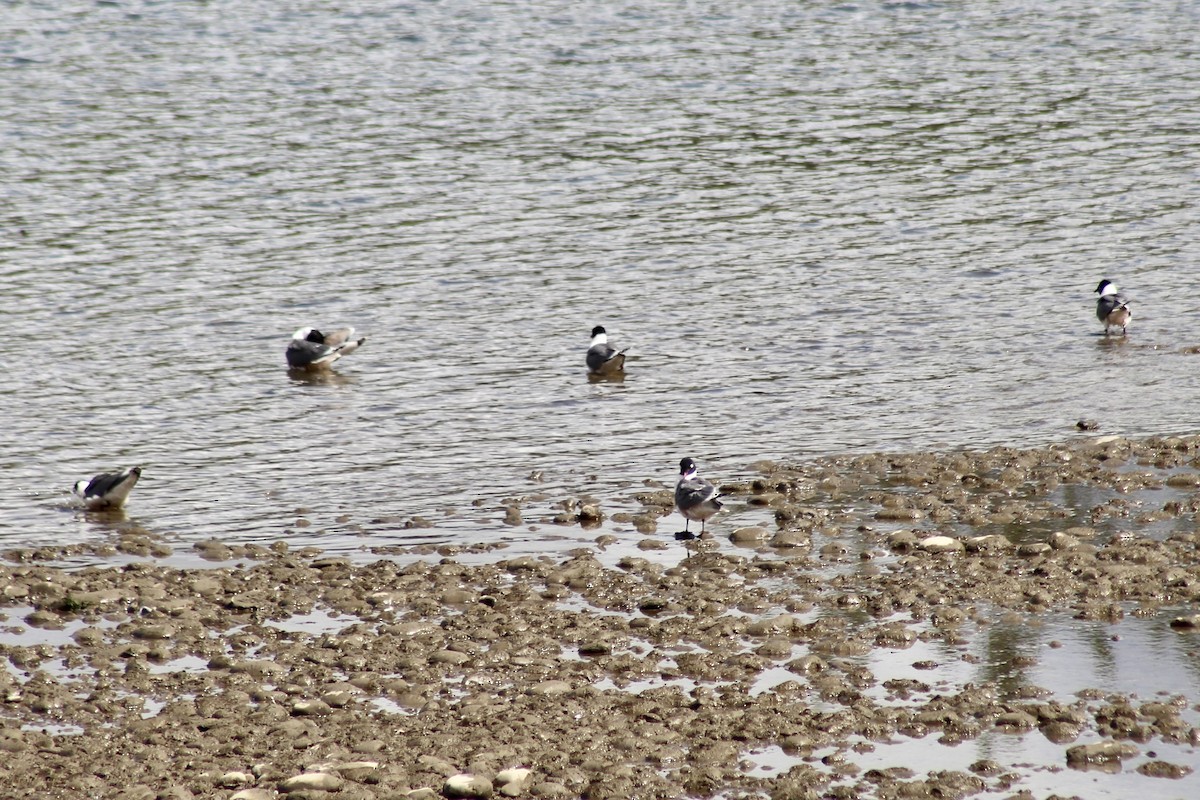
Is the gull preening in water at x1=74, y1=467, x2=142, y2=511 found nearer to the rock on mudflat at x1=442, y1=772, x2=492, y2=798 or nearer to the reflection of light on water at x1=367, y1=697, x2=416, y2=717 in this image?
the reflection of light on water at x1=367, y1=697, x2=416, y2=717

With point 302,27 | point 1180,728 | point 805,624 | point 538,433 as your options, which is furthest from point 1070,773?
point 302,27

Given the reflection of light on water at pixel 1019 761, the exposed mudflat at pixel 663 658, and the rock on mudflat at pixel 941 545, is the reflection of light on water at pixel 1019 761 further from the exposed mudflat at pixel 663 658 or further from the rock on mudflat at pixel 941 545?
the rock on mudflat at pixel 941 545

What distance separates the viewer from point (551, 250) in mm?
29969

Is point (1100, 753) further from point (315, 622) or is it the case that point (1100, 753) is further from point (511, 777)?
point (315, 622)

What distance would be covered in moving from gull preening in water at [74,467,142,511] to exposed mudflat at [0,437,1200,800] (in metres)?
1.37

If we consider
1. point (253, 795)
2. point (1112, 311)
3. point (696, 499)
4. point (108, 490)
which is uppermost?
point (1112, 311)

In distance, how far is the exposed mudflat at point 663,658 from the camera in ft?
37.1

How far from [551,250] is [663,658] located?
17435 millimetres

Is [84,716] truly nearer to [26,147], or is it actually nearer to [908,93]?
[26,147]

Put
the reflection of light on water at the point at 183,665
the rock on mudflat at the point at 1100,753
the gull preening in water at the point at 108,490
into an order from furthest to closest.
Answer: the gull preening in water at the point at 108,490 < the reflection of light on water at the point at 183,665 < the rock on mudflat at the point at 1100,753

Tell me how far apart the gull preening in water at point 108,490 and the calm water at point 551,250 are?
0.35 m

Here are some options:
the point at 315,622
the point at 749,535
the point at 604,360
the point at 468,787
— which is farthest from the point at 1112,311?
the point at 468,787

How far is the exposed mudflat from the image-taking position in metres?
11.3

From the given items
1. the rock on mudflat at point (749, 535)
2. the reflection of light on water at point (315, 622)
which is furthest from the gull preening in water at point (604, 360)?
the reflection of light on water at point (315, 622)
